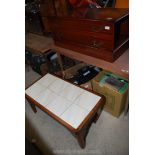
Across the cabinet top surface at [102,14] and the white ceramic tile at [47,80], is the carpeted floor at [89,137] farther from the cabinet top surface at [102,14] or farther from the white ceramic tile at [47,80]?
the cabinet top surface at [102,14]

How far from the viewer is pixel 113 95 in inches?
51.4

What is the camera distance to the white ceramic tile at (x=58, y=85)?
1344 mm

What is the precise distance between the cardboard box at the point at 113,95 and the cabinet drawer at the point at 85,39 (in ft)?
1.26

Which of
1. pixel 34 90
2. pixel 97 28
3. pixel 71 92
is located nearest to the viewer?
pixel 97 28

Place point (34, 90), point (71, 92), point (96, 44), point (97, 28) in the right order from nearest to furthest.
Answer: point (97, 28) < point (96, 44) < point (71, 92) < point (34, 90)

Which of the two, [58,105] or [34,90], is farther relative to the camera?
[34,90]

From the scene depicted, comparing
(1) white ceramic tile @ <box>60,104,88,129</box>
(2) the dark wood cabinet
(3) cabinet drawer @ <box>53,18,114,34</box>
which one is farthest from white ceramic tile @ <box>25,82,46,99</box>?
(3) cabinet drawer @ <box>53,18,114,34</box>

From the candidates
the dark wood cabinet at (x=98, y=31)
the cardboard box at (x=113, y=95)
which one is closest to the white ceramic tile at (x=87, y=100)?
the cardboard box at (x=113, y=95)

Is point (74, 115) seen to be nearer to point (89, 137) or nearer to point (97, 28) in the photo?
point (89, 137)

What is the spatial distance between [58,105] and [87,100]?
254mm

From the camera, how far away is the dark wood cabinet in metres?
1.02

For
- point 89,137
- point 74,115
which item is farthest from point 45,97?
point 89,137

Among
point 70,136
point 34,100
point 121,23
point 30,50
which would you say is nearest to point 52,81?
point 34,100

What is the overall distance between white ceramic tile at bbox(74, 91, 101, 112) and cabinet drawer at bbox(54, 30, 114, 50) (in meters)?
0.42
